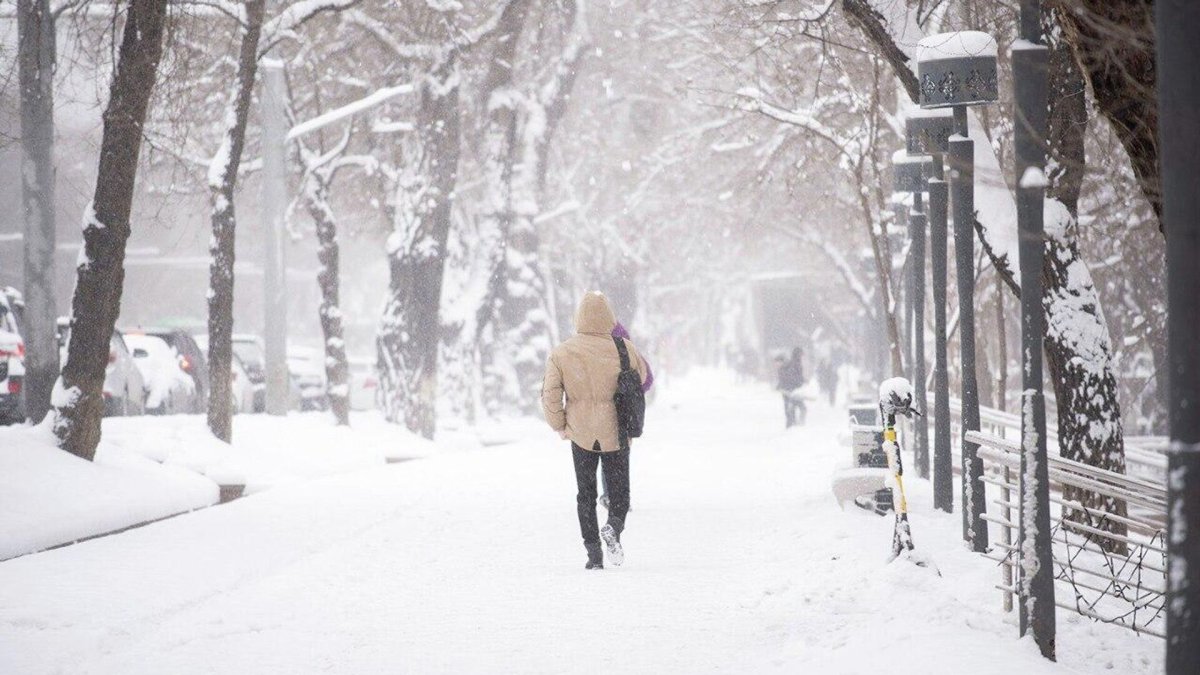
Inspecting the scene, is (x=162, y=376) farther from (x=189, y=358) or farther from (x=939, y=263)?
(x=939, y=263)

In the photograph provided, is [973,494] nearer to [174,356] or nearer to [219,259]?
[219,259]

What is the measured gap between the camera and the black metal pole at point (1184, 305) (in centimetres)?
395

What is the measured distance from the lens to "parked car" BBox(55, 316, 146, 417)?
18.9 metres

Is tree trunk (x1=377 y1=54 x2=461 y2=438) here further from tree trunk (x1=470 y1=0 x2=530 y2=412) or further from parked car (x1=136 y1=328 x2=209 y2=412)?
parked car (x1=136 y1=328 x2=209 y2=412)

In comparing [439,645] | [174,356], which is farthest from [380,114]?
[439,645]

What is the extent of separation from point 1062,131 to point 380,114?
61.5ft

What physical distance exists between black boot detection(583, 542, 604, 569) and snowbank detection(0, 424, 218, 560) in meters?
4.12

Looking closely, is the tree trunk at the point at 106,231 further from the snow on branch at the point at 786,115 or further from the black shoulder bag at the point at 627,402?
the snow on branch at the point at 786,115

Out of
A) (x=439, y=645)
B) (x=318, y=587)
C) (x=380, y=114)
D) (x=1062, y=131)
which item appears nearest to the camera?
(x=439, y=645)

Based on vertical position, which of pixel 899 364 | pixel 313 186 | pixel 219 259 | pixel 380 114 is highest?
pixel 380 114

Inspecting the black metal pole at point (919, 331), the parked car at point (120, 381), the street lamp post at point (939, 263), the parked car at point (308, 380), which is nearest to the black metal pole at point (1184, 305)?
the street lamp post at point (939, 263)

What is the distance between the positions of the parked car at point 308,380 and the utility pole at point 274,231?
13.8 metres

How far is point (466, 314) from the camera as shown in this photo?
2834cm

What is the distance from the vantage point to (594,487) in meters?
9.45
